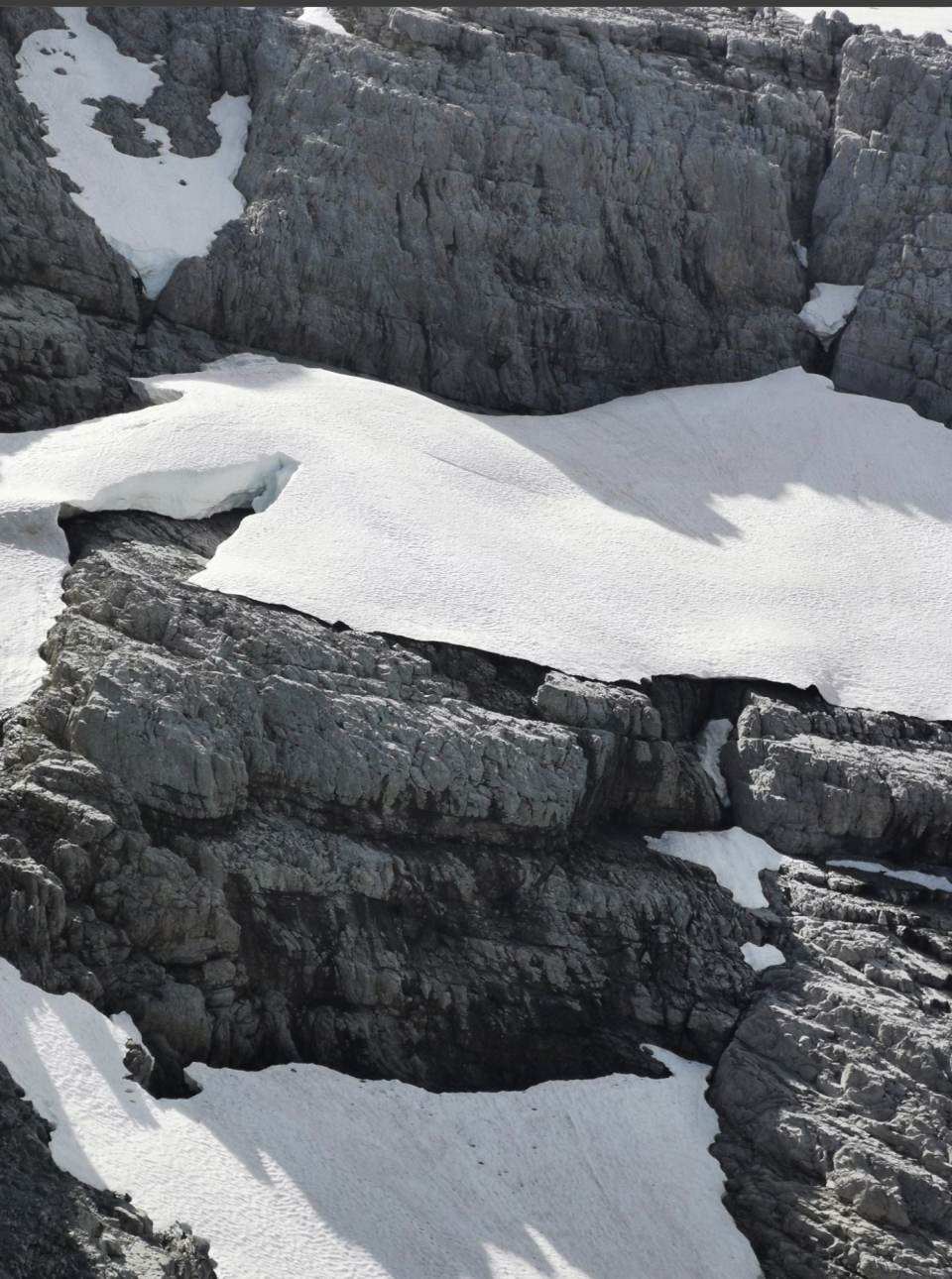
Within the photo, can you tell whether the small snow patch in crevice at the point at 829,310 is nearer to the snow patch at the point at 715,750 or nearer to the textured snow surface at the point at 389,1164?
the snow patch at the point at 715,750

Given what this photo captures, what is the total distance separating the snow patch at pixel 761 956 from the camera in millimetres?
24094

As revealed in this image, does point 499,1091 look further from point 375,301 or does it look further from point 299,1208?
point 375,301

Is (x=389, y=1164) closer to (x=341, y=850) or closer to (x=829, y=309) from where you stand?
(x=341, y=850)

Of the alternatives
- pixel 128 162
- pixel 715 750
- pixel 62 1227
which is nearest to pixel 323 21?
pixel 128 162

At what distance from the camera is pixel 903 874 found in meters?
26.6

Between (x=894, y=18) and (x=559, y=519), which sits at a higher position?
(x=894, y=18)

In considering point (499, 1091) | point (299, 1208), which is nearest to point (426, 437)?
point (499, 1091)

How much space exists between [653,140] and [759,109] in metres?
4.43

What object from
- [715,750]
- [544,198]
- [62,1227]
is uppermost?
[544,198]

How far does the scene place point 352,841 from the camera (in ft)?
74.9

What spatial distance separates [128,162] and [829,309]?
21.3m

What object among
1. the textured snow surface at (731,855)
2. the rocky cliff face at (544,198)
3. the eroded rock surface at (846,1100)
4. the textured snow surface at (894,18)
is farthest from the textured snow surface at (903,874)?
the textured snow surface at (894,18)

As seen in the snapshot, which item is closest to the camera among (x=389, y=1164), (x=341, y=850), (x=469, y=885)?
(x=389, y=1164)

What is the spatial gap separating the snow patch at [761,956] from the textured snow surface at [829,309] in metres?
23.3
